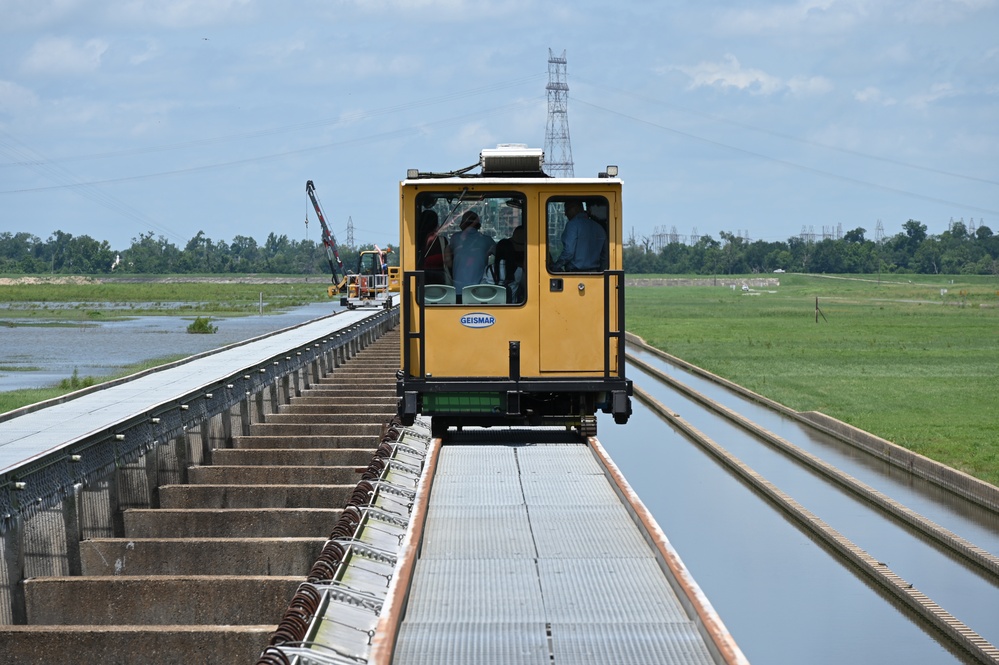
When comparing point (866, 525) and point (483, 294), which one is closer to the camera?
point (483, 294)

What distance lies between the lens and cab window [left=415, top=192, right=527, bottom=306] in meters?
13.6

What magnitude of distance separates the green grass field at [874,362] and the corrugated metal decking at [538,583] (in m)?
9.01

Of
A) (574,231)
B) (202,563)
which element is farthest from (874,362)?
(202,563)

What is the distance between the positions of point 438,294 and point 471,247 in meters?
0.60

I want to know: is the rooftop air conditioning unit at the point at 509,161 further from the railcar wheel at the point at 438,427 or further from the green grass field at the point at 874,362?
the green grass field at the point at 874,362

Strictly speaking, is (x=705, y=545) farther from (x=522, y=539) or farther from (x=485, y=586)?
(x=485, y=586)

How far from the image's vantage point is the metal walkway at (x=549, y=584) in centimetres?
793

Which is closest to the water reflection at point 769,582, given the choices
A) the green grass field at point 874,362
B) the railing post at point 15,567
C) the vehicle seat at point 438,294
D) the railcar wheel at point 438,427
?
the railcar wheel at point 438,427

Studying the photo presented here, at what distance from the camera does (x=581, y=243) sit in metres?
13.7

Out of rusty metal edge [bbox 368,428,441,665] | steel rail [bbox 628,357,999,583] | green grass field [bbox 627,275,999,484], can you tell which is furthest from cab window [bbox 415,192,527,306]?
green grass field [bbox 627,275,999,484]

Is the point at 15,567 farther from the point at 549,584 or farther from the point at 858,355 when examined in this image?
the point at 858,355

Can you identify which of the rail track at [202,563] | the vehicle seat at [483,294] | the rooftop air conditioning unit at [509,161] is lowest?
the rail track at [202,563]

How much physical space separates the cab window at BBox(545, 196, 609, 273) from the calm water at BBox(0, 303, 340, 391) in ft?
73.6

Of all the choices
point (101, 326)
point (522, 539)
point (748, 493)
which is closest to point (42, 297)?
point (101, 326)
